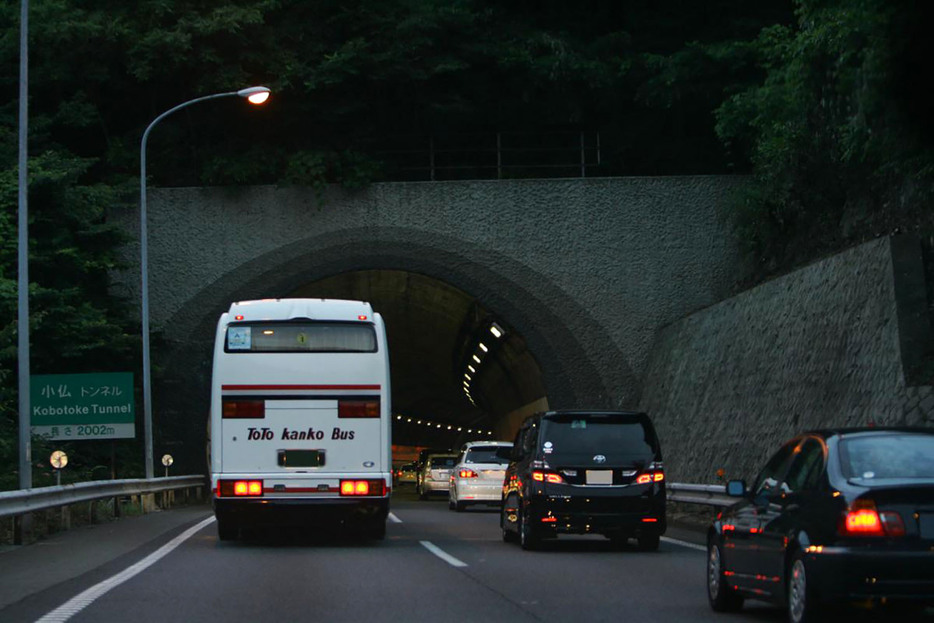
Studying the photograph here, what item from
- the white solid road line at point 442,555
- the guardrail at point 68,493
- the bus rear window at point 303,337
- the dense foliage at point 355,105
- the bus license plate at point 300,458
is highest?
the dense foliage at point 355,105

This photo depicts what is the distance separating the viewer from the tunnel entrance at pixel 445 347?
43750mm

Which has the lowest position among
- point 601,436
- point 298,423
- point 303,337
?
point 601,436

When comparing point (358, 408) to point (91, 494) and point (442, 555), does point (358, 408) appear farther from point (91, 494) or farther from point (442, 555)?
point (91, 494)

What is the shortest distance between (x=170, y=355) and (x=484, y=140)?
39.1 ft

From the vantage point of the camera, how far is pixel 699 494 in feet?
82.1

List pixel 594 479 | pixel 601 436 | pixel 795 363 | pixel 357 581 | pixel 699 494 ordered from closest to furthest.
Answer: pixel 357 581 < pixel 594 479 < pixel 601 436 < pixel 699 494 < pixel 795 363

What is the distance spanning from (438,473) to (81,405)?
16949 mm

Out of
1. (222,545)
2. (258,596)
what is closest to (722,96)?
(222,545)

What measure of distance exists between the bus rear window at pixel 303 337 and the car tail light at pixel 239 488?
1.86 meters

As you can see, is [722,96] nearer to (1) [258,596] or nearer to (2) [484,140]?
(2) [484,140]

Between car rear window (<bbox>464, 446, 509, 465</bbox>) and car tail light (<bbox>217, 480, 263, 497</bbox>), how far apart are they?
1406cm

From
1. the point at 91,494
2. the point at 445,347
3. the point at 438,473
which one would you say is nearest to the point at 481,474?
the point at 91,494

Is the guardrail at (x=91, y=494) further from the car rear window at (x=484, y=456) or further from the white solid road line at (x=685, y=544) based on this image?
the car rear window at (x=484, y=456)

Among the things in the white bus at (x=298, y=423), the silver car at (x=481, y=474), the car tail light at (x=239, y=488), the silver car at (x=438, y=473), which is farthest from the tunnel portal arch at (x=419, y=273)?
the car tail light at (x=239, y=488)
